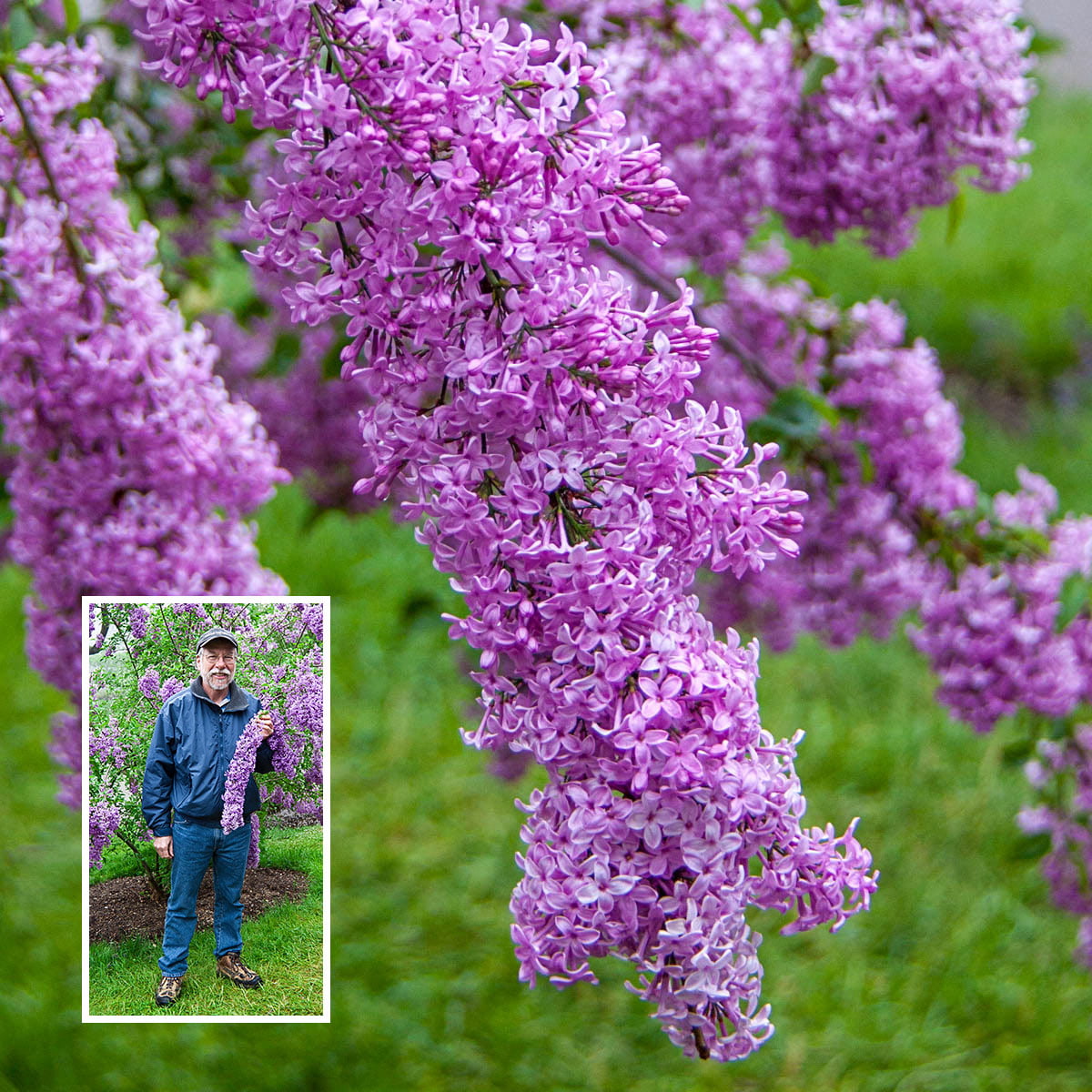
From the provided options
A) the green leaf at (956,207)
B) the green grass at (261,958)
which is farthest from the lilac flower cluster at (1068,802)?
the green grass at (261,958)

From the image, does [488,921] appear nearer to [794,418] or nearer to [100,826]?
[794,418]

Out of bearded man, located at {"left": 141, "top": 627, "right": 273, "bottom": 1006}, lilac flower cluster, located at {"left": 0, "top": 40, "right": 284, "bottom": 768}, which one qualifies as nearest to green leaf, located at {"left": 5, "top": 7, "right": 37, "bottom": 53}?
lilac flower cluster, located at {"left": 0, "top": 40, "right": 284, "bottom": 768}

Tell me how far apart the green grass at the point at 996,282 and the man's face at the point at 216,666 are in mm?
5777

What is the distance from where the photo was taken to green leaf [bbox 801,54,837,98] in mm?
2059

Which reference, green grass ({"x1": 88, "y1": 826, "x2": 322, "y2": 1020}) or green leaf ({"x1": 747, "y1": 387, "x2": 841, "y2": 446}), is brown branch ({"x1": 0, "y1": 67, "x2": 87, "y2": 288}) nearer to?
green grass ({"x1": 88, "y1": 826, "x2": 322, "y2": 1020})

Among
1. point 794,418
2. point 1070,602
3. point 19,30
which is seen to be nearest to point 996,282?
point 1070,602

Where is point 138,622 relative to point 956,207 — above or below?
below

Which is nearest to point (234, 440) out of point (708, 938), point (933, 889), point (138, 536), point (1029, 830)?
point (138, 536)

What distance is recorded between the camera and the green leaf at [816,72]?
206cm

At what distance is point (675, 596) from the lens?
1.18 meters

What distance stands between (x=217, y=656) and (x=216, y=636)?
0.02m

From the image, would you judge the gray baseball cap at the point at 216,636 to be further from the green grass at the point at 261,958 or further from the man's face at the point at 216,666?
the green grass at the point at 261,958

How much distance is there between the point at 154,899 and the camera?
1.25 meters

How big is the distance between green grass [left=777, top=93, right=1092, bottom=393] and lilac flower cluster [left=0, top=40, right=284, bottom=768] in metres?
5.34
